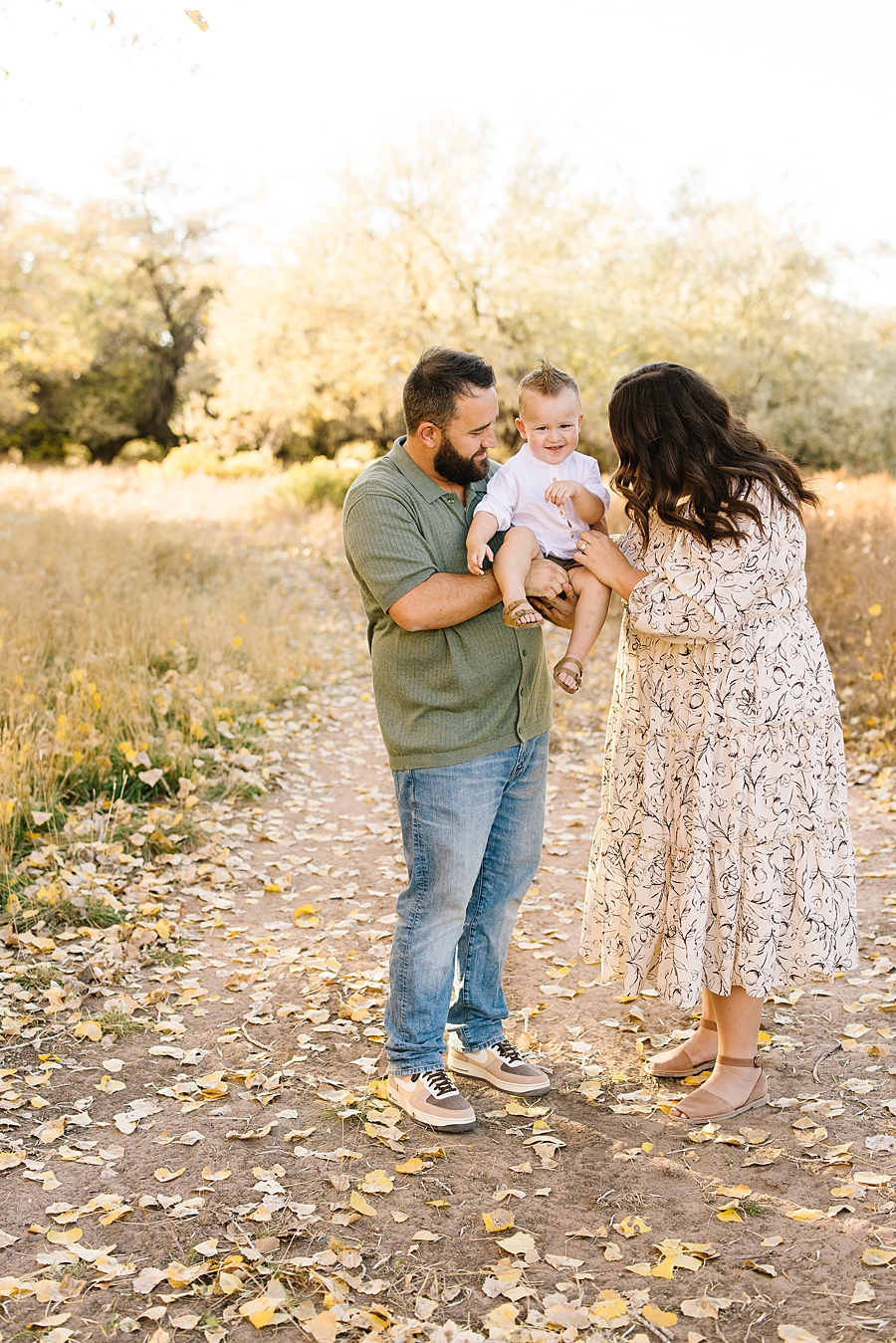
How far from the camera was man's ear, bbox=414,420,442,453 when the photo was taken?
285 centimetres

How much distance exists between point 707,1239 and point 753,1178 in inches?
12.0

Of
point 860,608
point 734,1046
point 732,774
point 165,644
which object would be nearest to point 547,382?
point 732,774

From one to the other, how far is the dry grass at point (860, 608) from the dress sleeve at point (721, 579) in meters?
4.13

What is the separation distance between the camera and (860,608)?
7633 millimetres

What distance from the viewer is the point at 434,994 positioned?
3027 mm

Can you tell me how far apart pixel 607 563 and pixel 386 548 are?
2.01 ft

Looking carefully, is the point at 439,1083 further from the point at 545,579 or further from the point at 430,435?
the point at 430,435

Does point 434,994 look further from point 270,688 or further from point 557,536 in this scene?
point 270,688

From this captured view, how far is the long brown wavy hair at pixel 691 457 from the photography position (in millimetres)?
2668

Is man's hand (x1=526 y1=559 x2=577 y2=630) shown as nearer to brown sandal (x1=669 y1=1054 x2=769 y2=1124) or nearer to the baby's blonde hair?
the baby's blonde hair

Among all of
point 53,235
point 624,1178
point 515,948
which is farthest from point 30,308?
point 624,1178

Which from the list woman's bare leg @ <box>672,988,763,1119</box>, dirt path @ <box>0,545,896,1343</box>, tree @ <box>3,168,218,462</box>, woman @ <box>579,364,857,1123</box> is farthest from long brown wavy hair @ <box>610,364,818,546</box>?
tree @ <box>3,168,218,462</box>

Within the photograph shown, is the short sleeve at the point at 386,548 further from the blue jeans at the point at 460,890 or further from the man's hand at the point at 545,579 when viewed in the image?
the blue jeans at the point at 460,890

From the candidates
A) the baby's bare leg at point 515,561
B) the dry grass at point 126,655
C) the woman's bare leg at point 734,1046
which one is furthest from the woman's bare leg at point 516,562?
the dry grass at point 126,655
